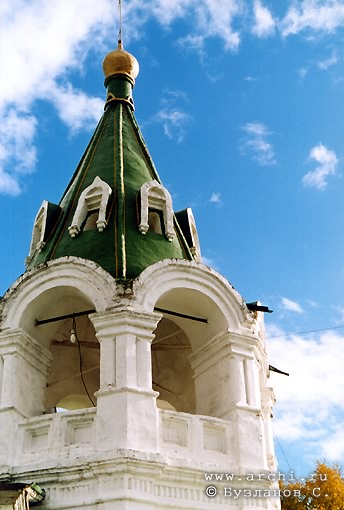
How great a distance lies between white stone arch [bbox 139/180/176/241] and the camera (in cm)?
1470

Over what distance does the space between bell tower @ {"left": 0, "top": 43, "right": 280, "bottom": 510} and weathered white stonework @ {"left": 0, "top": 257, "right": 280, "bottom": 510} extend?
2cm

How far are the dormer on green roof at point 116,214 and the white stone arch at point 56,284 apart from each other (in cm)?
31

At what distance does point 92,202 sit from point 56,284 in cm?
204

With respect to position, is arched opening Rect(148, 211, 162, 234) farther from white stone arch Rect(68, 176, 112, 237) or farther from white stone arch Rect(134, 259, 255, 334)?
white stone arch Rect(134, 259, 255, 334)

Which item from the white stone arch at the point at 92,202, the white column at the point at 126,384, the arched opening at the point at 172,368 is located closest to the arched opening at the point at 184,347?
the arched opening at the point at 172,368

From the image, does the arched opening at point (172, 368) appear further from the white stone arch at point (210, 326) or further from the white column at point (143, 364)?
the white column at point (143, 364)

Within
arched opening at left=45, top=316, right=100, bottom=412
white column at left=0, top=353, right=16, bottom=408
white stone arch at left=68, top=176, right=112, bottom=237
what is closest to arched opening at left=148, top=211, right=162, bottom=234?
white stone arch at left=68, top=176, right=112, bottom=237

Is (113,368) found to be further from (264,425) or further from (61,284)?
(264,425)

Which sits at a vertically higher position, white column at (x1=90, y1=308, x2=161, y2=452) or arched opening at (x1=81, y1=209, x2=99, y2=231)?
arched opening at (x1=81, y1=209, x2=99, y2=231)

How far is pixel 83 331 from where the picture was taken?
16.4 m

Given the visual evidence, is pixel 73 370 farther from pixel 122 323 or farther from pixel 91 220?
pixel 122 323

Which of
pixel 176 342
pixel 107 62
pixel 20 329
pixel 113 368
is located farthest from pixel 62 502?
pixel 107 62

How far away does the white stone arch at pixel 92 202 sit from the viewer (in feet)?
47.9

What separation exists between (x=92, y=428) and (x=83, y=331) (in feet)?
13.7
